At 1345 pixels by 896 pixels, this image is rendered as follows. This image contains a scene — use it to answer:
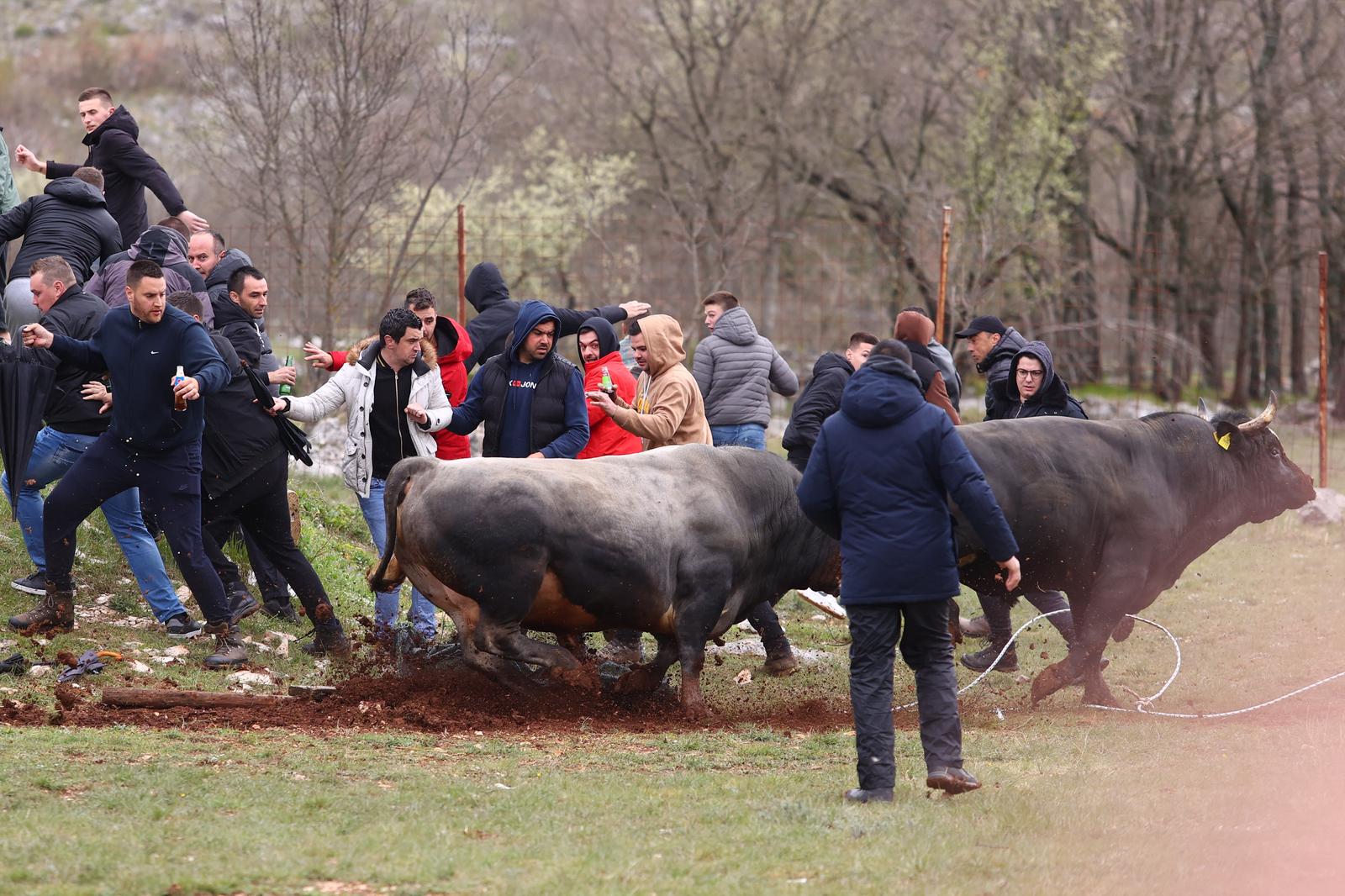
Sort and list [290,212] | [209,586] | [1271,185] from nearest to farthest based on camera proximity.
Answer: [209,586] < [290,212] < [1271,185]

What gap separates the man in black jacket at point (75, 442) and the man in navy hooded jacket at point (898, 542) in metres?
4.69

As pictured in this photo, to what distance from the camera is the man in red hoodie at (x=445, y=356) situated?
930 centimetres

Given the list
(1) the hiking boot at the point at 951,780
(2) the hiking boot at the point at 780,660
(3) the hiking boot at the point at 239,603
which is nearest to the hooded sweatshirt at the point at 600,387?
(2) the hiking boot at the point at 780,660

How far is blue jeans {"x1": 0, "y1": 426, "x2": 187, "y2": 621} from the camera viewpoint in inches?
359

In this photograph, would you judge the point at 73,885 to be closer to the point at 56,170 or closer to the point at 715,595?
the point at 715,595

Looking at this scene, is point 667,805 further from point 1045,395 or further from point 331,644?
point 1045,395

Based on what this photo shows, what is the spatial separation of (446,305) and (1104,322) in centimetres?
1001

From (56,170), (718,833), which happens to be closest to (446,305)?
(56,170)

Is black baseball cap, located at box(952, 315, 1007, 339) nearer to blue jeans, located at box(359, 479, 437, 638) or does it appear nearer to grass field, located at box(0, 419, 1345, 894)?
grass field, located at box(0, 419, 1345, 894)

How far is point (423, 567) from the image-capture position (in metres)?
7.98

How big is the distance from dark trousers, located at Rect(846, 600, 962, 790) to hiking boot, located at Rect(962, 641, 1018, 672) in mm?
3470

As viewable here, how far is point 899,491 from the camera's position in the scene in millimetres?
6332

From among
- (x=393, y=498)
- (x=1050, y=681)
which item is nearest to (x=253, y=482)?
(x=393, y=498)

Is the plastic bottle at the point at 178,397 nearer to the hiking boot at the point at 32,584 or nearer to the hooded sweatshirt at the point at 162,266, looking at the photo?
the hooded sweatshirt at the point at 162,266
